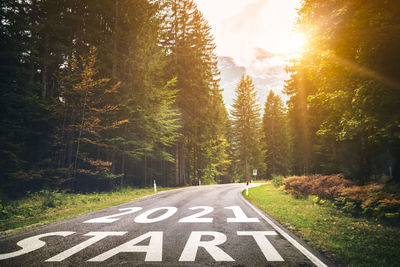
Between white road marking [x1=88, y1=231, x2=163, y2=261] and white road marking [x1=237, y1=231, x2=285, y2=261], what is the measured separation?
1.97 m

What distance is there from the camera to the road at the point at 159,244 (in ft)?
11.8

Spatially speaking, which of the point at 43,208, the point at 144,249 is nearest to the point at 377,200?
the point at 144,249

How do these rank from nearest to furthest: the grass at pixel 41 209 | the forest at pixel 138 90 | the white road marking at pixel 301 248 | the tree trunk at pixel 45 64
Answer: the white road marking at pixel 301 248 → the forest at pixel 138 90 → the grass at pixel 41 209 → the tree trunk at pixel 45 64

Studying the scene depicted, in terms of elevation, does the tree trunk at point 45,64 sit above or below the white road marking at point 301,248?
above

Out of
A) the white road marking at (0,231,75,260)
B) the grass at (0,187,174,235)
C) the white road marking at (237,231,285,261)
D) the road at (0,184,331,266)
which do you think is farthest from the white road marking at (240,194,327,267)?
the grass at (0,187,174,235)

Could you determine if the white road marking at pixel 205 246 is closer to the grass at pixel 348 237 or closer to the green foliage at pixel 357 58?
the grass at pixel 348 237

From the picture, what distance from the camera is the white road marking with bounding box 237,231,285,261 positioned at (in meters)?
3.75

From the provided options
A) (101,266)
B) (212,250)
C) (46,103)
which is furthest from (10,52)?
(212,250)

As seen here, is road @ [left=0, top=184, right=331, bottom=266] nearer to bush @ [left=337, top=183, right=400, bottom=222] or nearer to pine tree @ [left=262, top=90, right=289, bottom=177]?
bush @ [left=337, top=183, right=400, bottom=222]

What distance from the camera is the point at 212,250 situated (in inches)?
160

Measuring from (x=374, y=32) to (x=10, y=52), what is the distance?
54.1ft

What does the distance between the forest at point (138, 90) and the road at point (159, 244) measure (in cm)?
434

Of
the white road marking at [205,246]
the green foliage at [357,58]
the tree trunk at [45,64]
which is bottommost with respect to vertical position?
the white road marking at [205,246]

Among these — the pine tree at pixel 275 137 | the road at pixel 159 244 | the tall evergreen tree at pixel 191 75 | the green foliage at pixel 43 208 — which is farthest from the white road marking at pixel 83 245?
the pine tree at pixel 275 137
